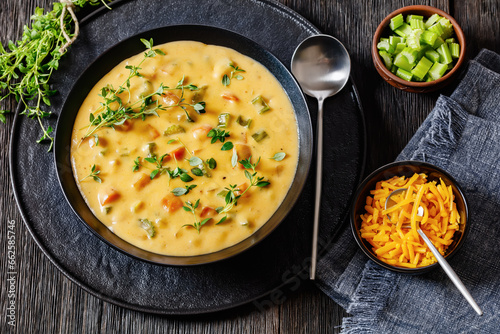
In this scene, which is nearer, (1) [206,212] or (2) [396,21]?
(1) [206,212]

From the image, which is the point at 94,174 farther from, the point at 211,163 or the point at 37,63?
the point at 37,63

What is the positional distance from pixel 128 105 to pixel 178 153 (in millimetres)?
421

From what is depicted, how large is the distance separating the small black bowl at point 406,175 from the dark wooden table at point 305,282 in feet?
0.74

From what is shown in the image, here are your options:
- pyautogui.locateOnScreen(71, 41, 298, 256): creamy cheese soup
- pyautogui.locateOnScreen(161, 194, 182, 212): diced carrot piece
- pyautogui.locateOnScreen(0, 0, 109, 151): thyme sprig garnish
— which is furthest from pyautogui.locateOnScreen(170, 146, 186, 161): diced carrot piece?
pyautogui.locateOnScreen(0, 0, 109, 151): thyme sprig garnish

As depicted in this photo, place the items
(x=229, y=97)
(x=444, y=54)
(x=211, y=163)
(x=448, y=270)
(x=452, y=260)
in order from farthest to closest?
(x=444, y=54) < (x=452, y=260) < (x=229, y=97) < (x=211, y=163) < (x=448, y=270)

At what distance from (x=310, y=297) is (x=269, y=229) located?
64 centimetres

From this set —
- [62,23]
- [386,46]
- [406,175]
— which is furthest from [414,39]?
[62,23]

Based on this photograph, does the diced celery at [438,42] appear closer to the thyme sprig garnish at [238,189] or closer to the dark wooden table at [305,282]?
the dark wooden table at [305,282]

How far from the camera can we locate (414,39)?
313 centimetres

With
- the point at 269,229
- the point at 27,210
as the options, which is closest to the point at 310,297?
the point at 269,229

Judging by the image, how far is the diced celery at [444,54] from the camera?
3.12m

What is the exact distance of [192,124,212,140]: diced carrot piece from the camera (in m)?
2.87

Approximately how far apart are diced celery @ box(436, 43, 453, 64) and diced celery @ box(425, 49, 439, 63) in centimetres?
3

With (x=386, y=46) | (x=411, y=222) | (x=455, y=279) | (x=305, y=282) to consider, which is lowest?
(x=305, y=282)
